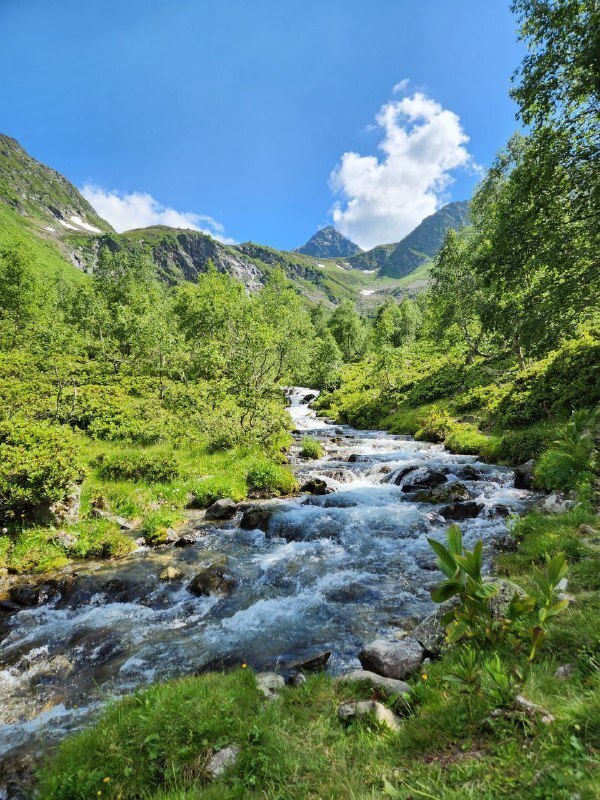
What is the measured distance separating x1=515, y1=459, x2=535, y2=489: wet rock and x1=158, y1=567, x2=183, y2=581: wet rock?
550 inches

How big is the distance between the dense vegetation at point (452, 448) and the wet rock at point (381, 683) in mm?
158

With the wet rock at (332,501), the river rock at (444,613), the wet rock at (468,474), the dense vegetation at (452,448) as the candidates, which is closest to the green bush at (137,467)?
the dense vegetation at (452,448)

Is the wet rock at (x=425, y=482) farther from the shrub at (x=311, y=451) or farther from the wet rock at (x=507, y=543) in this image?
the shrub at (x=311, y=451)

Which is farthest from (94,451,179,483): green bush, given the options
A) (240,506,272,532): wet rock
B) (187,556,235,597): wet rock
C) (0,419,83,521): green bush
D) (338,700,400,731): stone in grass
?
(338,700,400,731): stone in grass

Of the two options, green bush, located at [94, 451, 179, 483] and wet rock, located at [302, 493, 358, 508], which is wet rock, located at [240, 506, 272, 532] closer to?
wet rock, located at [302, 493, 358, 508]

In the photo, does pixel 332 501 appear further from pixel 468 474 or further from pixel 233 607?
pixel 233 607

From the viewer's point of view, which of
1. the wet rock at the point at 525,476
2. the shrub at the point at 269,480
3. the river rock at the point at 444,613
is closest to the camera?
the river rock at the point at 444,613

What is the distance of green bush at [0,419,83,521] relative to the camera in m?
12.1

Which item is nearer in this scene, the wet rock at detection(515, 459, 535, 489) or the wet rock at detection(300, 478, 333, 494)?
the wet rock at detection(515, 459, 535, 489)

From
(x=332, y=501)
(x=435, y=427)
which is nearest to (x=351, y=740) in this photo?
(x=332, y=501)

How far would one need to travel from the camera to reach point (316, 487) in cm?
1888

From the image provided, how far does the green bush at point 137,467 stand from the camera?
1712 centimetres

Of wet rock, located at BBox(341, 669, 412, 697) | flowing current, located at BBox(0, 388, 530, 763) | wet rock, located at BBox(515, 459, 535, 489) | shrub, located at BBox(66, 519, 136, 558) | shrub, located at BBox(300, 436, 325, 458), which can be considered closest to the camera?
wet rock, located at BBox(341, 669, 412, 697)

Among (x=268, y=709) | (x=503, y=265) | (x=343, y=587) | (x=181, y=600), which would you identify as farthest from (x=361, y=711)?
(x=503, y=265)
